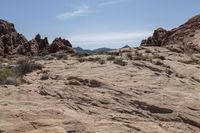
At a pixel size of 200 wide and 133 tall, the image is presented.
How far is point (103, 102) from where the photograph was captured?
14.2 m

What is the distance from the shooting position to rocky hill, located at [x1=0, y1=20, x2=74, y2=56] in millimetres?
53469

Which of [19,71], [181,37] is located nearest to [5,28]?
[181,37]

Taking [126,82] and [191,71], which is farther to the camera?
[191,71]

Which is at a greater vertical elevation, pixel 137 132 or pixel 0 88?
pixel 0 88

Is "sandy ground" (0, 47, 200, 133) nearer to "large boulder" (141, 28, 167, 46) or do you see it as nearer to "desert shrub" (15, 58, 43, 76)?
"desert shrub" (15, 58, 43, 76)

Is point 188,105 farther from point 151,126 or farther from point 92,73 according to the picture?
point 92,73

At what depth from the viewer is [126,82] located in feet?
56.4

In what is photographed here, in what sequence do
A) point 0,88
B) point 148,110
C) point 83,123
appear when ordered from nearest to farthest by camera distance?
point 83,123 → point 148,110 → point 0,88

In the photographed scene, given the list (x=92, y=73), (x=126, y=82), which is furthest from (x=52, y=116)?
(x=92, y=73)

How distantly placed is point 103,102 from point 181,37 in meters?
25.4

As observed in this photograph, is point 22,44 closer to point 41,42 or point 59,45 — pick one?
point 41,42

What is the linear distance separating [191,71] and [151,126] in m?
9.63

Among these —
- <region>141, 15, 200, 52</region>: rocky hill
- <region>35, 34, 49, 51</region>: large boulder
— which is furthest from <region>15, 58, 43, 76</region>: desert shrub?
<region>35, 34, 49, 51</region>: large boulder

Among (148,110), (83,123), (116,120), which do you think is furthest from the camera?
(148,110)
